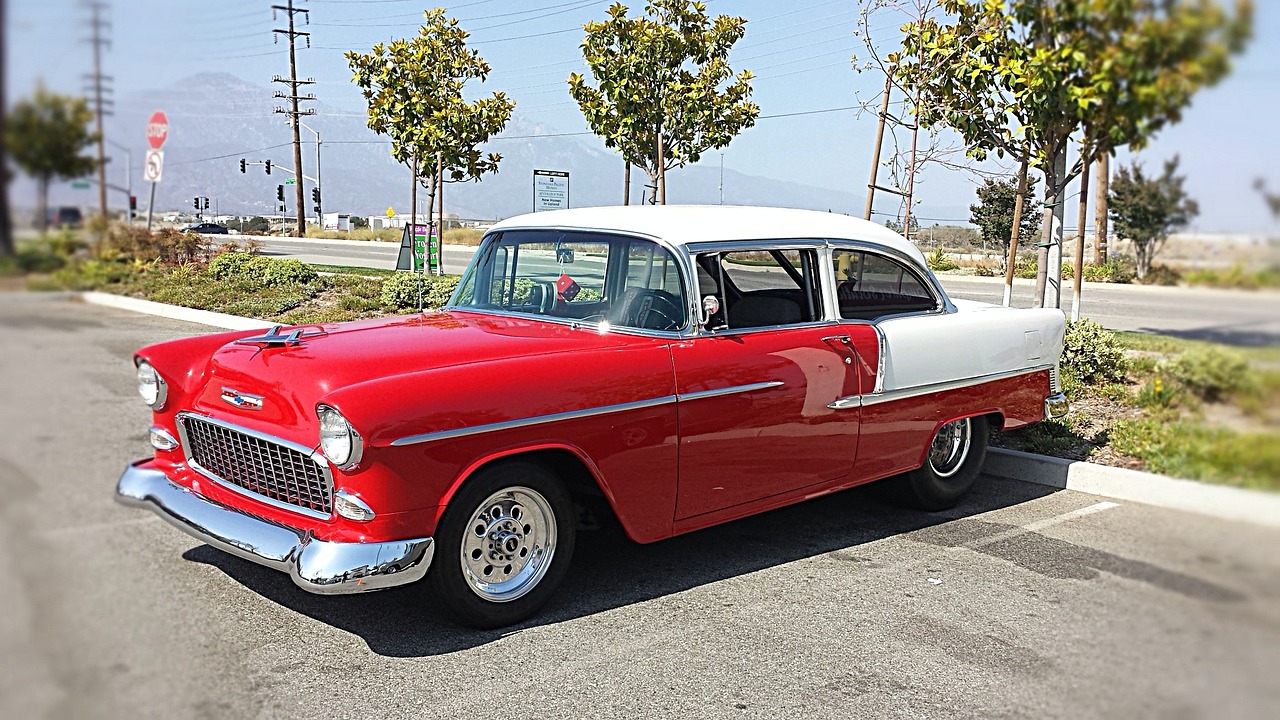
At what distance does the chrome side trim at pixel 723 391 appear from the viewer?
14.1 feet

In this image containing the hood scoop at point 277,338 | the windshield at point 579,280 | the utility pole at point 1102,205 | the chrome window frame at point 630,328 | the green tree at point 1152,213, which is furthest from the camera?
the windshield at point 579,280

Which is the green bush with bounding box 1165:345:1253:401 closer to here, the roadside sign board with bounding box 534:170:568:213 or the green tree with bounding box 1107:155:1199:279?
the green tree with bounding box 1107:155:1199:279

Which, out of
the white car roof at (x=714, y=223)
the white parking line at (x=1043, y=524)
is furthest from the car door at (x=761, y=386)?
the white parking line at (x=1043, y=524)

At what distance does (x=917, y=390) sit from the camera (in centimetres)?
526

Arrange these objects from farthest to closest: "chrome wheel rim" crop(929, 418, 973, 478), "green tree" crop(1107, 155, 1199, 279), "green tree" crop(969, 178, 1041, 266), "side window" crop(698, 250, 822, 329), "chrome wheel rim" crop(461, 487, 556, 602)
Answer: "green tree" crop(969, 178, 1041, 266) → "chrome wheel rim" crop(929, 418, 973, 478) → "side window" crop(698, 250, 822, 329) → "chrome wheel rim" crop(461, 487, 556, 602) → "green tree" crop(1107, 155, 1199, 279)

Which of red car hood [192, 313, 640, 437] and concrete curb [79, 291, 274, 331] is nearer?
concrete curb [79, 291, 274, 331]

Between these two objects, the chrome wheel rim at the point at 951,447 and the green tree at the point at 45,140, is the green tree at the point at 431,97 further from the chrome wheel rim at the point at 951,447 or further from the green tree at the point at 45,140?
the green tree at the point at 45,140

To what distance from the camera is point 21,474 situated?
78 centimetres

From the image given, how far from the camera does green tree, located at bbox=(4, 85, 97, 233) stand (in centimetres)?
67

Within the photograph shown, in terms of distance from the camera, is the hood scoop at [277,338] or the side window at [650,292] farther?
the side window at [650,292]

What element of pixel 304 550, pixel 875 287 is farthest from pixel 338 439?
pixel 875 287

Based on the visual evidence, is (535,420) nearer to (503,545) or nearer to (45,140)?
(503,545)

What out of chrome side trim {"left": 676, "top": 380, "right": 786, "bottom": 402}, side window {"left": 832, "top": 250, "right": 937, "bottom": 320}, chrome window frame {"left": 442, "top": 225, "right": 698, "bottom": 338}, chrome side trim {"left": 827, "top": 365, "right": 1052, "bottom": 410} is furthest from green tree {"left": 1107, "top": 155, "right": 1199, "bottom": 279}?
side window {"left": 832, "top": 250, "right": 937, "bottom": 320}

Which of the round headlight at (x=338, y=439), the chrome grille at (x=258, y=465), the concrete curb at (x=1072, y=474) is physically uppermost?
the round headlight at (x=338, y=439)
